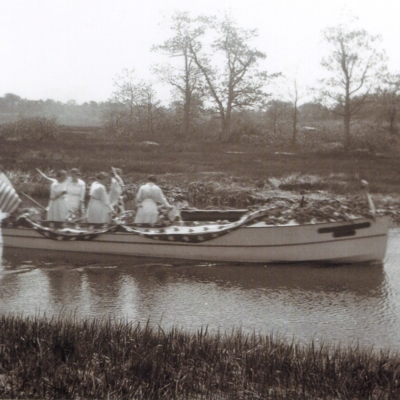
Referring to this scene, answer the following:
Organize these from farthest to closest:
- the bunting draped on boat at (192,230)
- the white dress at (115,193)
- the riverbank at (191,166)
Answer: the riverbank at (191,166) → the white dress at (115,193) → the bunting draped on boat at (192,230)

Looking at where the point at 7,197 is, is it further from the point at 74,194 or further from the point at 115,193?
the point at 115,193

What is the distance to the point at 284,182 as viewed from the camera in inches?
578

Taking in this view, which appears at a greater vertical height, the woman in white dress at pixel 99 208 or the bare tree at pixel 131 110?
the bare tree at pixel 131 110

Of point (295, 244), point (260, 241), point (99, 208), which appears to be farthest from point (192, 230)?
point (99, 208)

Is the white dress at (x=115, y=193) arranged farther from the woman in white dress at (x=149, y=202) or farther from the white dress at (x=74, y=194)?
the woman in white dress at (x=149, y=202)

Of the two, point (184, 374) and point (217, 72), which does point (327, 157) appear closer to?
point (217, 72)

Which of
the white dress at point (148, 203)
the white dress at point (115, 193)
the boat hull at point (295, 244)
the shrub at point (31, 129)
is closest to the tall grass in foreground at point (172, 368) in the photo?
the boat hull at point (295, 244)

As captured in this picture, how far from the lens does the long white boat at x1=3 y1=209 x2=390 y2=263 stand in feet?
38.9

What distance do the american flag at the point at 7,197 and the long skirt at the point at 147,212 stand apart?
2.99 m

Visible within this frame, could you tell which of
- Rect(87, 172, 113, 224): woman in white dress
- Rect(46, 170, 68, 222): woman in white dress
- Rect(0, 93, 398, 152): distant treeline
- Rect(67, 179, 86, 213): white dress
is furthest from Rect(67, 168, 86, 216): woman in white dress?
Rect(0, 93, 398, 152): distant treeline

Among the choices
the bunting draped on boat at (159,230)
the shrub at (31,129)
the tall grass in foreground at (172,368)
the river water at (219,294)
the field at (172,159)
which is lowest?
the river water at (219,294)

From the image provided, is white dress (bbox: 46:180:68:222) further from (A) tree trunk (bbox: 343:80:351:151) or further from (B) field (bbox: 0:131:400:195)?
(A) tree trunk (bbox: 343:80:351:151)

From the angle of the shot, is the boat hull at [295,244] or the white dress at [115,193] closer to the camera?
the boat hull at [295,244]

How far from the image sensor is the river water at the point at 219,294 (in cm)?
771
